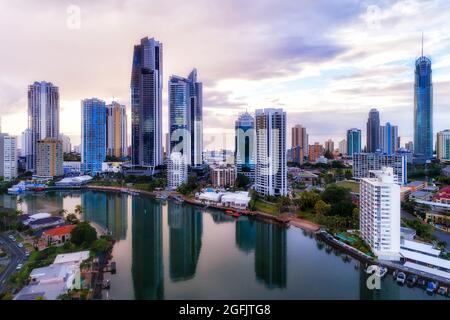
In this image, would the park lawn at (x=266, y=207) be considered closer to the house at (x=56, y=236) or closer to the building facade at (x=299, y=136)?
the house at (x=56, y=236)

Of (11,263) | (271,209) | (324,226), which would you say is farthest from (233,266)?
(271,209)

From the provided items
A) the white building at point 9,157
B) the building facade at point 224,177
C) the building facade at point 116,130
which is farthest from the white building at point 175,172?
the building facade at point 116,130

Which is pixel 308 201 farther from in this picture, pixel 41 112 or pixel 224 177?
pixel 41 112

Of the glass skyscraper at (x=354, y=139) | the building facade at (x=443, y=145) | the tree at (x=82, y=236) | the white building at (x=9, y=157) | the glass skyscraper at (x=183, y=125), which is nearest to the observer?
the tree at (x=82, y=236)

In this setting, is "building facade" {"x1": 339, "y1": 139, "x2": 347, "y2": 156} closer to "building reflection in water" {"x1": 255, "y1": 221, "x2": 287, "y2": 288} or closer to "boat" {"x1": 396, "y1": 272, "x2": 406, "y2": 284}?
"building reflection in water" {"x1": 255, "y1": 221, "x2": 287, "y2": 288}

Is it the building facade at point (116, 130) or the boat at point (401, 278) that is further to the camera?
the building facade at point (116, 130)

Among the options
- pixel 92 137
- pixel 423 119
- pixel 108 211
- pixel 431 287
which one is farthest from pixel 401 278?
pixel 423 119
